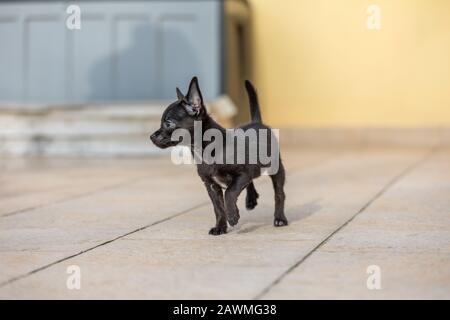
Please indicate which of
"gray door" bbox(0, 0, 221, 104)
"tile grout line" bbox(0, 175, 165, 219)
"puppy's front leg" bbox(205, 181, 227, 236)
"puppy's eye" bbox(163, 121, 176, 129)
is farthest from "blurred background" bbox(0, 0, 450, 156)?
"puppy's eye" bbox(163, 121, 176, 129)

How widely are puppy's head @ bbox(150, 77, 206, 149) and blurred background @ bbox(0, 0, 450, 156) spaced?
4.78m

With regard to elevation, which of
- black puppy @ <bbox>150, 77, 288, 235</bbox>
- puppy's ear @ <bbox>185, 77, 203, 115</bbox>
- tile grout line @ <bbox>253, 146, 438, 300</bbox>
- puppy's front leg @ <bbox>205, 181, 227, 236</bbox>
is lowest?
tile grout line @ <bbox>253, 146, 438, 300</bbox>

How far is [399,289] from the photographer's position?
10.0 feet

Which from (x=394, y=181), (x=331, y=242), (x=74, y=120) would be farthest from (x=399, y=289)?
(x=74, y=120)

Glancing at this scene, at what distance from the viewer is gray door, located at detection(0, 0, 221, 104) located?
9.73 meters

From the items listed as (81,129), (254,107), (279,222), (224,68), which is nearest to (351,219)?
(279,222)

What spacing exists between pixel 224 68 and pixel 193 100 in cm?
578

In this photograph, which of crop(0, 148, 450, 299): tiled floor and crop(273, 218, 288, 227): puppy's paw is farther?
crop(273, 218, 288, 227): puppy's paw

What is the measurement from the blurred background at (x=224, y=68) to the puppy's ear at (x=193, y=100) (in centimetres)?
478

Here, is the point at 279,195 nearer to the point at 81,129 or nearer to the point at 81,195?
the point at 81,195

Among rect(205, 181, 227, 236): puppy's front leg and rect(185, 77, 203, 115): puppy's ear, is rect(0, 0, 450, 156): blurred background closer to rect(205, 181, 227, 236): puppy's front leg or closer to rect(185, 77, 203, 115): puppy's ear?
rect(205, 181, 227, 236): puppy's front leg

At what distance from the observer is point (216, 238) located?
4.21 meters
